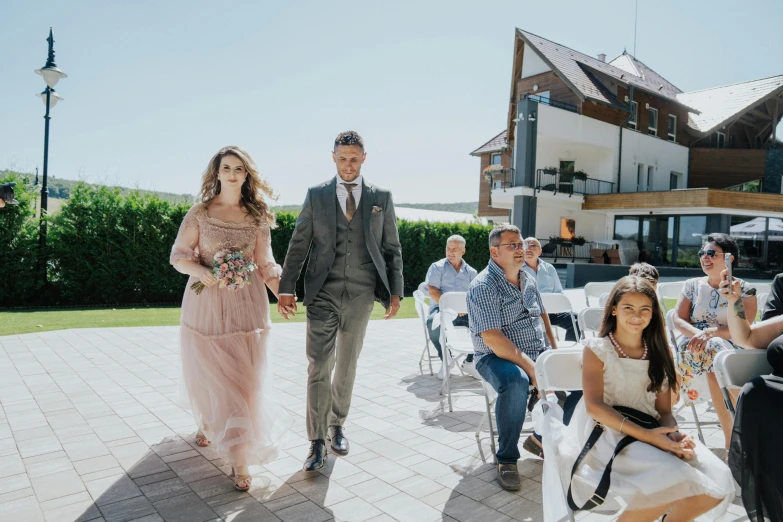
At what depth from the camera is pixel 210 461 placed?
388 cm

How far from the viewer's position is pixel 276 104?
17375 millimetres

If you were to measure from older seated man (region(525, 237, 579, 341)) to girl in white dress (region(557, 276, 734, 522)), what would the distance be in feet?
11.8

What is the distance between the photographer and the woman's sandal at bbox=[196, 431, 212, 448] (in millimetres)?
4156

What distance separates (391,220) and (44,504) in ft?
9.12

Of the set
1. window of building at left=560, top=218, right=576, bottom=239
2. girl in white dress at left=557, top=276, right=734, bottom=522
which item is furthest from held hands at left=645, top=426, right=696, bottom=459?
window of building at left=560, top=218, right=576, bottom=239

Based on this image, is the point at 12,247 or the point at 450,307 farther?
the point at 12,247

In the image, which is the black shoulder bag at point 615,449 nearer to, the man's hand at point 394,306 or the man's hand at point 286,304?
the man's hand at point 394,306

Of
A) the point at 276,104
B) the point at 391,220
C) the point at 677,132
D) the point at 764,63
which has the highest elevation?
the point at 764,63

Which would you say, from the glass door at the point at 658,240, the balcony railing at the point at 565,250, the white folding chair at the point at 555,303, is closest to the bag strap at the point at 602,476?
the white folding chair at the point at 555,303

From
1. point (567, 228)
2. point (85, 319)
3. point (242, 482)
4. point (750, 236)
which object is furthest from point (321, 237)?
point (750, 236)

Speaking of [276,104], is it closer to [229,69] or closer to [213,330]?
[229,69]

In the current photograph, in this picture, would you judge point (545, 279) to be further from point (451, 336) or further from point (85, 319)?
point (85, 319)

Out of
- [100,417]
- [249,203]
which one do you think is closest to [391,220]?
[249,203]

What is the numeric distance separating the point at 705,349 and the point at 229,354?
337 cm
